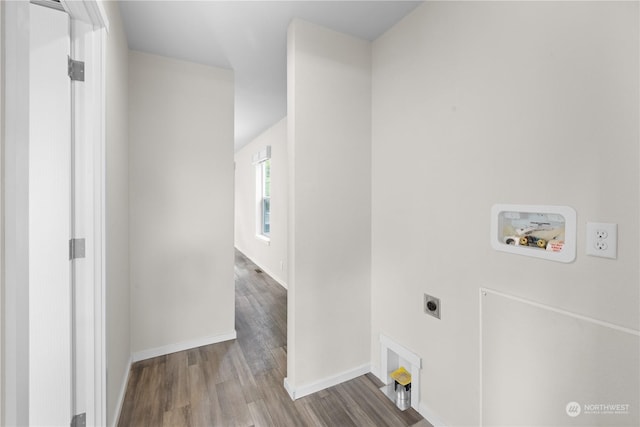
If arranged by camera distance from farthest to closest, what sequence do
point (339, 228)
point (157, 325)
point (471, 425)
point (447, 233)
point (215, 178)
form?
point (215, 178), point (157, 325), point (339, 228), point (447, 233), point (471, 425)

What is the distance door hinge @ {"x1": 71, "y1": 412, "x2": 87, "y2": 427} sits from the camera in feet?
4.35

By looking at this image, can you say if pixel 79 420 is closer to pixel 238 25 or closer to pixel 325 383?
pixel 325 383

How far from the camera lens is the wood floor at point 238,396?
1774 mm

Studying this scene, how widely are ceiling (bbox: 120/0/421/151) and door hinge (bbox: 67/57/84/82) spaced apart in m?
0.80

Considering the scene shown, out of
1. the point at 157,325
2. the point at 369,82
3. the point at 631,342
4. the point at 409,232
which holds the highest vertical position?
the point at 369,82

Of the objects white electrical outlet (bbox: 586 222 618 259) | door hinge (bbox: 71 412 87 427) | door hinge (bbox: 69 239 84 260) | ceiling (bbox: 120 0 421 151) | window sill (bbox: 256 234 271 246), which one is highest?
ceiling (bbox: 120 0 421 151)

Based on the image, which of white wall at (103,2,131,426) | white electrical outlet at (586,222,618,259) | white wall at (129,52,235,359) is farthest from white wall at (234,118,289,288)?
white electrical outlet at (586,222,618,259)

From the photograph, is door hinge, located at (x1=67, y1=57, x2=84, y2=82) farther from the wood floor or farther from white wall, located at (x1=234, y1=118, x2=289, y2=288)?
white wall, located at (x1=234, y1=118, x2=289, y2=288)

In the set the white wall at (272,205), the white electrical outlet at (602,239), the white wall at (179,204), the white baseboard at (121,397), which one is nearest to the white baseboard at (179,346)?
the white wall at (179,204)

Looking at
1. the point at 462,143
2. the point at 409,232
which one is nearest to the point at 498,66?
the point at 462,143

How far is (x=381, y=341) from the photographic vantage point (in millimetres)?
2135

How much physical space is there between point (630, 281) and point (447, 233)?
75cm

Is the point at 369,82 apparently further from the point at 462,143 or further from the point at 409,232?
the point at 409,232

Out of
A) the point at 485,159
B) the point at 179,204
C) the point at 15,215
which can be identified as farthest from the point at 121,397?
the point at 485,159
